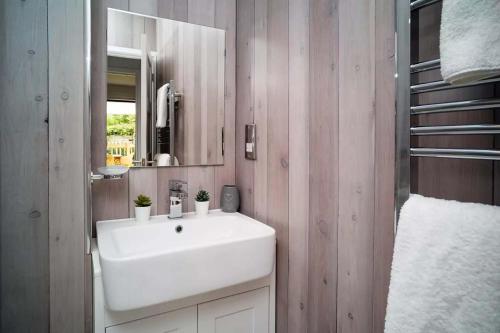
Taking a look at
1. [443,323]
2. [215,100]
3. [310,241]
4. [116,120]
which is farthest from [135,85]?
[443,323]

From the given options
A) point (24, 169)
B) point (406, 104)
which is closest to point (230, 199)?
point (24, 169)

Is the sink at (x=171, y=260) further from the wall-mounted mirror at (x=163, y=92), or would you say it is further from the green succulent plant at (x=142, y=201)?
the wall-mounted mirror at (x=163, y=92)

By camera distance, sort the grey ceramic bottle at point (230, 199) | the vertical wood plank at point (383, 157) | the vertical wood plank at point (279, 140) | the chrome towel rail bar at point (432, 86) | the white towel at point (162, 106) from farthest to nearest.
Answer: the grey ceramic bottle at point (230, 199)
the white towel at point (162, 106)
the vertical wood plank at point (279, 140)
the vertical wood plank at point (383, 157)
the chrome towel rail bar at point (432, 86)

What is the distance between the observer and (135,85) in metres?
1.46

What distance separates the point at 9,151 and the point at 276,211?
1.05 meters

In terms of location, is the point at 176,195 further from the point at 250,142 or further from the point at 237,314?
the point at 237,314

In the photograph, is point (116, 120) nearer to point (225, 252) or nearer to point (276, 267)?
point (225, 252)

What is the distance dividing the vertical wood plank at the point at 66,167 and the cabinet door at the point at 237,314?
46 centimetres

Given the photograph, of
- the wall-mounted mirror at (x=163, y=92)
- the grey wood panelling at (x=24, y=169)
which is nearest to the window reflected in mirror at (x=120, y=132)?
the wall-mounted mirror at (x=163, y=92)

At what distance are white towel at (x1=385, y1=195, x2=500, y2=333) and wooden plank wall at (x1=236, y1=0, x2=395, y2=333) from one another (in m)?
0.20

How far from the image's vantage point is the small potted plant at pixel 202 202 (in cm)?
155

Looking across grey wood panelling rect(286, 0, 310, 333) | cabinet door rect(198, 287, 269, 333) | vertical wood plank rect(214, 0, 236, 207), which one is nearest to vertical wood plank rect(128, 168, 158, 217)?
vertical wood plank rect(214, 0, 236, 207)

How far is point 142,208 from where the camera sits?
1399mm

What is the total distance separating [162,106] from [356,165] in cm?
102
